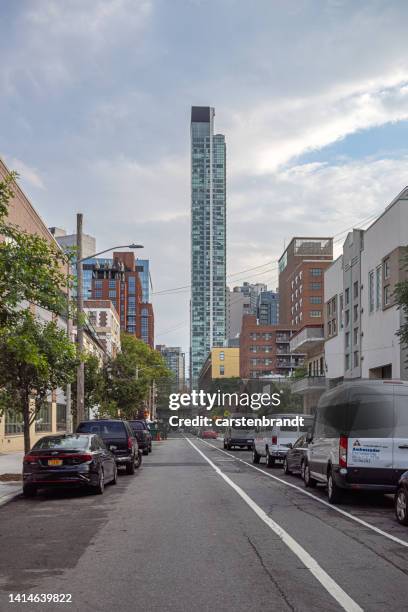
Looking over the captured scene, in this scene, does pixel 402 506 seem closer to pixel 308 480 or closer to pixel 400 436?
pixel 400 436

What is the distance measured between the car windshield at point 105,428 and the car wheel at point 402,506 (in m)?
13.3

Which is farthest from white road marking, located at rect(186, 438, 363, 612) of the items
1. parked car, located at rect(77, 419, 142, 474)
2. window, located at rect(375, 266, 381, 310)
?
window, located at rect(375, 266, 381, 310)

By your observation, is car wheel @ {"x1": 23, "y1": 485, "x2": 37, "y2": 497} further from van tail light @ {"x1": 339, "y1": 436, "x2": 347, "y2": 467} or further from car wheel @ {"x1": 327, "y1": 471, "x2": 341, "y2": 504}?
van tail light @ {"x1": 339, "y1": 436, "x2": 347, "y2": 467}

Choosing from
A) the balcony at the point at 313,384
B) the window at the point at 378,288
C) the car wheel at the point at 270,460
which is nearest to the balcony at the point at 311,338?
the balcony at the point at 313,384

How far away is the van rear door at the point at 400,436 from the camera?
15.1m

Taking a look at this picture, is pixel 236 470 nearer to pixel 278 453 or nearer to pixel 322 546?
pixel 278 453

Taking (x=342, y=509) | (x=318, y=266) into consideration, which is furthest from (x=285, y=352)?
(x=342, y=509)

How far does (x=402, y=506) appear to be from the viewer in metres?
12.9

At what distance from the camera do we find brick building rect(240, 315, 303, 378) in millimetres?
161000

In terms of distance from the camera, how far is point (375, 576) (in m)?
8.48

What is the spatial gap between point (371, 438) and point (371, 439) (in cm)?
2

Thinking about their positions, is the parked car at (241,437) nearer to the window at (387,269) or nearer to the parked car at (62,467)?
the window at (387,269)

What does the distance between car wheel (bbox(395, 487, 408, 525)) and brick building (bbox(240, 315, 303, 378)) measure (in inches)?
5795

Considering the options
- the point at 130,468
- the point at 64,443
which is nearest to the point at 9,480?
the point at 130,468
